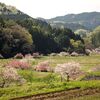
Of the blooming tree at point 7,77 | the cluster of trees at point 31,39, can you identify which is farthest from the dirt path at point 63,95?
the cluster of trees at point 31,39

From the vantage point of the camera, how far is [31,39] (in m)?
123

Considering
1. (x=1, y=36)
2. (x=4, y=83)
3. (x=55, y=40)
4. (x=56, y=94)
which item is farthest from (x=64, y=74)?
(x=55, y=40)

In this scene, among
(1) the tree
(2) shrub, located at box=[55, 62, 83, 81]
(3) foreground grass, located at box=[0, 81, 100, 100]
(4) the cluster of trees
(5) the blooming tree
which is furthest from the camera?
(4) the cluster of trees

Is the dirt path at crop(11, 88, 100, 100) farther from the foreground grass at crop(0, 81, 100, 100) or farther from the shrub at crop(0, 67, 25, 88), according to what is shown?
the shrub at crop(0, 67, 25, 88)

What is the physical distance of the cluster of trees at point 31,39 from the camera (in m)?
113

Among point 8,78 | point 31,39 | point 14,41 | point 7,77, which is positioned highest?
point 7,77

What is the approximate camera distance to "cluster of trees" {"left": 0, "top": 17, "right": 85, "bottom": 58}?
11291 cm

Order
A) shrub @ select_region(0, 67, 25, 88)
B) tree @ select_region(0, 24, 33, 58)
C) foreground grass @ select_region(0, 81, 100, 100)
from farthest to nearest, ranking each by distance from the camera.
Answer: tree @ select_region(0, 24, 33, 58)
shrub @ select_region(0, 67, 25, 88)
foreground grass @ select_region(0, 81, 100, 100)

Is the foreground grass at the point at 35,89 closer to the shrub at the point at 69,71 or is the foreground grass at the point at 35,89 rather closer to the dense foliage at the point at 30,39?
the shrub at the point at 69,71

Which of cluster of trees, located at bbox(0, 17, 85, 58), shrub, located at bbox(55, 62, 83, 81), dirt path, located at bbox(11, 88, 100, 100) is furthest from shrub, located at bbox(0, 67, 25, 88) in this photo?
cluster of trees, located at bbox(0, 17, 85, 58)

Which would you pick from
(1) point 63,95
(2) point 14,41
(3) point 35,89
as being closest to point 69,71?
(3) point 35,89

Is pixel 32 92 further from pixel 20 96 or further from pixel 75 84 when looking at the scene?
pixel 75 84

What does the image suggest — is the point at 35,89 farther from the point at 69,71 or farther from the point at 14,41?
the point at 14,41

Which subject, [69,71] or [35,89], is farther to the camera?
[69,71]
